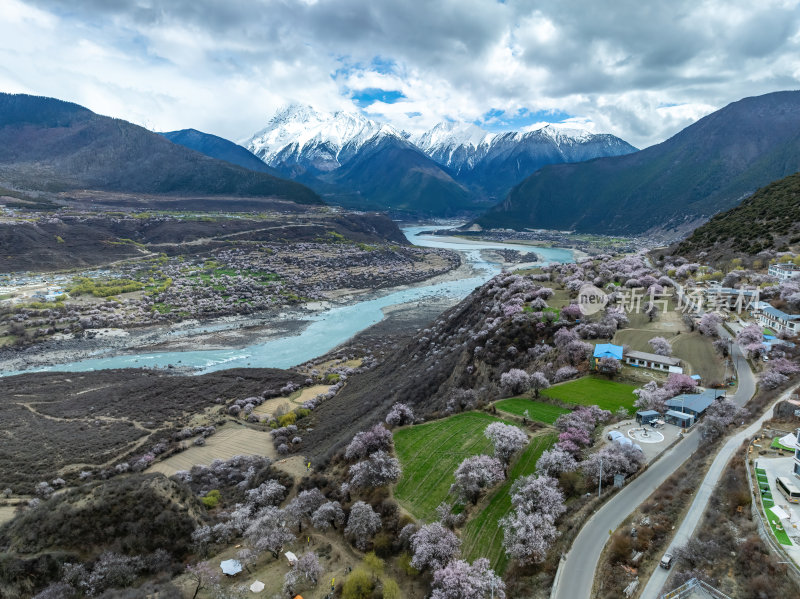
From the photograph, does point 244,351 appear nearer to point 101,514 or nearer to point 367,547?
point 101,514

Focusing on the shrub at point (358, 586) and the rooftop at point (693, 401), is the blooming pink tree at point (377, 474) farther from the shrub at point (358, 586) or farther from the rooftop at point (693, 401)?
the rooftop at point (693, 401)

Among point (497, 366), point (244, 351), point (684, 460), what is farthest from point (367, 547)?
point (244, 351)

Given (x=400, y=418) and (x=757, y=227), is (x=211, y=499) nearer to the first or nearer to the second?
(x=400, y=418)

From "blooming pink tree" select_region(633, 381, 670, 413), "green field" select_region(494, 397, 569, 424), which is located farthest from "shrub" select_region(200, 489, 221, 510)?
"blooming pink tree" select_region(633, 381, 670, 413)

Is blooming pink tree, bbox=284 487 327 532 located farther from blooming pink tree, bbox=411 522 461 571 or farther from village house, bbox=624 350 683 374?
village house, bbox=624 350 683 374

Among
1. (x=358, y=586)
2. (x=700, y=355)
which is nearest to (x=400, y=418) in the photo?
(x=358, y=586)

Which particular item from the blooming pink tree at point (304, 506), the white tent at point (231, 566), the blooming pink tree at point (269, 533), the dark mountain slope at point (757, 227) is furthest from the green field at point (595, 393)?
the dark mountain slope at point (757, 227)
